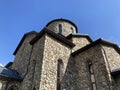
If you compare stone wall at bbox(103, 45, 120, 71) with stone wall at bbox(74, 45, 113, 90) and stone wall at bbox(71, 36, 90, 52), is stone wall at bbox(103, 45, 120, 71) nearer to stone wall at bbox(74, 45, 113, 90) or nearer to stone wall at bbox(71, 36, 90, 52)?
stone wall at bbox(74, 45, 113, 90)

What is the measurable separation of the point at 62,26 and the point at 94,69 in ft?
30.6

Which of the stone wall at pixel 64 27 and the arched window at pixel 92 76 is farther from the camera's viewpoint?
the stone wall at pixel 64 27

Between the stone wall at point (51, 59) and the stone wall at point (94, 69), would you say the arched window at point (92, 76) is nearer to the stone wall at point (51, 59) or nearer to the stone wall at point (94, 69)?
the stone wall at point (94, 69)

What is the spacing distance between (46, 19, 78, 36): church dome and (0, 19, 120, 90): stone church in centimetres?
543

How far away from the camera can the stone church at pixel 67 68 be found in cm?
834

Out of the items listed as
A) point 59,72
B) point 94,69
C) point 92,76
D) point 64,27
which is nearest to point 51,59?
point 59,72

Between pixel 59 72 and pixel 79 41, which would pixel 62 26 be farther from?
pixel 59 72

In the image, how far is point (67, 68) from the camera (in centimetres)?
1014

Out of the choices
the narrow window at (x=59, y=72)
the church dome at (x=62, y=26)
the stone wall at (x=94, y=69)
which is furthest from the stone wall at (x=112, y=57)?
the church dome at (x=62, y=26)

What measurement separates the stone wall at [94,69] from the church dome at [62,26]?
644 cm

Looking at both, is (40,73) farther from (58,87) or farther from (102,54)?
(102,54)

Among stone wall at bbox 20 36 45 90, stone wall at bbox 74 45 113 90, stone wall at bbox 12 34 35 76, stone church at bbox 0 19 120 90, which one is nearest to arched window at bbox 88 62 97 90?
stone church at bbox 0 19 120 90

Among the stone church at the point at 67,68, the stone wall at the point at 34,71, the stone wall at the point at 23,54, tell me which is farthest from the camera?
the stone wall at the point at 23,54

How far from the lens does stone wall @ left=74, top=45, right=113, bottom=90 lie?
325 inches
